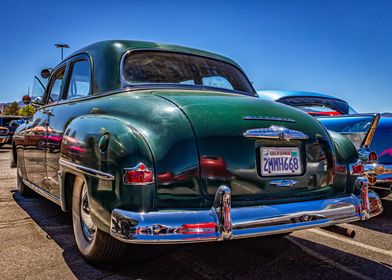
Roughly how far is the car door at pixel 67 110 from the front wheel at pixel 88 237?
512 millimetres

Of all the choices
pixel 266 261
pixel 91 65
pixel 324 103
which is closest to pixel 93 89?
pixel 91 65

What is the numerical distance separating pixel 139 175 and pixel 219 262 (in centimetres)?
111

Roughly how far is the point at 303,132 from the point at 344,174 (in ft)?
1.61

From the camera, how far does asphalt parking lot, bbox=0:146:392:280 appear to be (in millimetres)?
2723

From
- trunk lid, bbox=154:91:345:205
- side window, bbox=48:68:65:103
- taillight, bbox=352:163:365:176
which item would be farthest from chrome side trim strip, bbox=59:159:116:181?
taillight, bbox=352:163:365:176

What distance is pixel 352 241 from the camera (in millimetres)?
3615

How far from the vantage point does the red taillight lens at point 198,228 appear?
2.13 meters

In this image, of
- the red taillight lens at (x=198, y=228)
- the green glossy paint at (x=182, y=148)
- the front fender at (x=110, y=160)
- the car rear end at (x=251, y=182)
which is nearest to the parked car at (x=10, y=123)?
the green glossy paint at (x=182, y=148)

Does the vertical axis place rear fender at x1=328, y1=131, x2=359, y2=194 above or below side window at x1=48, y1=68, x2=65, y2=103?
below

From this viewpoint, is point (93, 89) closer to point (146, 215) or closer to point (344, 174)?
point (146, 215)

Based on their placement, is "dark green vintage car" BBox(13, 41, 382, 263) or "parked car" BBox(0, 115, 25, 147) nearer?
"dark green vintage car" BBox(13, 41, 382, 263)

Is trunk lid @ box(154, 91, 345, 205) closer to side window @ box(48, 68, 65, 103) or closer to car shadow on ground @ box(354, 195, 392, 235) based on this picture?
car shadow on ground @ box(354, 195, 392, 235)

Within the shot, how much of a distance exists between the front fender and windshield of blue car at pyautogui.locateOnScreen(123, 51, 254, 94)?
628 millimetres

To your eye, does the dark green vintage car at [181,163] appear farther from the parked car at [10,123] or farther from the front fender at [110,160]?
the parked car at [10,123]
